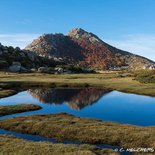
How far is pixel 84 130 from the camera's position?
49.4 meters

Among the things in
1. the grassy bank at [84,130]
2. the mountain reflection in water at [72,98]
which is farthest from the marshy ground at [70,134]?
the mountain reflection in water at [72,98]

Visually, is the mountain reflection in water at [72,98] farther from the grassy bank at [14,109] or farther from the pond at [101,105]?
the grassy bank at [14,109]

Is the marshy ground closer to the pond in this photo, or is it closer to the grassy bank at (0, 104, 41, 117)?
the grassy bank at (0, 104, 41, 117)

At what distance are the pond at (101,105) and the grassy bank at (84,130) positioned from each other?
8172mm

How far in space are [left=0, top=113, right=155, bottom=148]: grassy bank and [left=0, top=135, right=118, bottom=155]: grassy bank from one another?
15.3ft

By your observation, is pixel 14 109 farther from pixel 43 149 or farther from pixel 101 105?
pixel 43 149

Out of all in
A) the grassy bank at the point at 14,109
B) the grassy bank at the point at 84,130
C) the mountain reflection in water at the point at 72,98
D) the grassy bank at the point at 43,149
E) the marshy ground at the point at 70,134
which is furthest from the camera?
the mountain reflection in water at the point at 72,98

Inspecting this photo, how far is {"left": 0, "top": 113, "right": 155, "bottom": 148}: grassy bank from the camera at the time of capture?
44.5m

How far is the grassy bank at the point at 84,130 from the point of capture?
4454 centimetres

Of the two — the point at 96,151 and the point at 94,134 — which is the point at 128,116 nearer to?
the point at 94,134

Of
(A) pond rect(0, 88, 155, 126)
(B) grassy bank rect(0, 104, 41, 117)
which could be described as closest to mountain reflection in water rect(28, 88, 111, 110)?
(A) pond rect(0, 88, 155, 126)

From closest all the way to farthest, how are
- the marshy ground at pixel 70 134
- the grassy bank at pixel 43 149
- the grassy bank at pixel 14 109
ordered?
the grassy bank at pixel 43 149 → the marshy ground at pixel 70 134 → the grassy bank at pixel 14 109

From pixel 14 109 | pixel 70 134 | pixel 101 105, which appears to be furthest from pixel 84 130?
pixel 101 105

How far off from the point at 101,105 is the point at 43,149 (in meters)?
46.2
